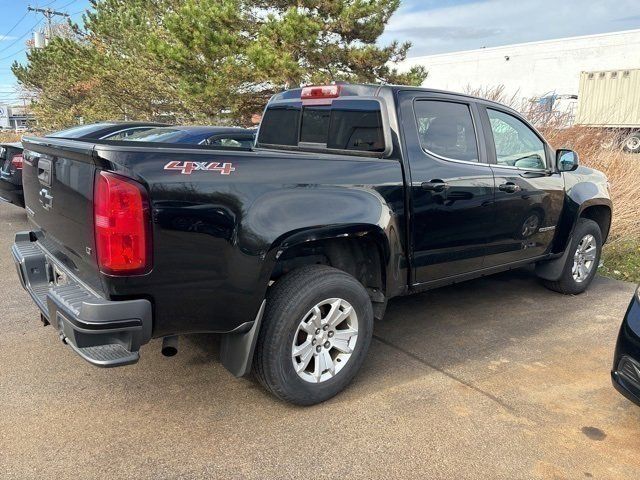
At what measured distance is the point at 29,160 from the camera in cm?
341

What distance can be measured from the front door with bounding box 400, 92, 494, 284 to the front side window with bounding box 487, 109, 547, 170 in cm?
29

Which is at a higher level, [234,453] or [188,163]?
[188,163]

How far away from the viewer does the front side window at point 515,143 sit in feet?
14.4

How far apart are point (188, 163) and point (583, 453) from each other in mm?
2553

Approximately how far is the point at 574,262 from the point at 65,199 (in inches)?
185

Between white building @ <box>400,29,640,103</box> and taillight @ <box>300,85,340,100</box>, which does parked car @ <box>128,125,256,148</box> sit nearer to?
taillight @ <box>300,85,340,100</box>

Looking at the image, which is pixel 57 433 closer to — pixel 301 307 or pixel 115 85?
pixel 301 307

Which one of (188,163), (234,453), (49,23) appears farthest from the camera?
(49,23)

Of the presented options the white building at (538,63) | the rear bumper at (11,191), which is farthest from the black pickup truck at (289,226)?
the white building at (538,63)

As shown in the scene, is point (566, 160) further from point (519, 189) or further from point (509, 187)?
point (509, 187)

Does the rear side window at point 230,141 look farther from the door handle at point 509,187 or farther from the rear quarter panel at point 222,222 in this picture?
the rear quarter panel at point 222,222

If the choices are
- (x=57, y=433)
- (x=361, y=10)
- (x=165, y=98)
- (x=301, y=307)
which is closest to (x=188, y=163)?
(x=301, y=307)

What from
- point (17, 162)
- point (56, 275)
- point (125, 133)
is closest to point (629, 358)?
point (56, 275)

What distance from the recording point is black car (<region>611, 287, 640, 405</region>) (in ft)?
9.06
